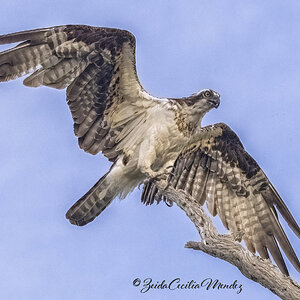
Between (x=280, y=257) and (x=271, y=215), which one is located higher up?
(x=271, y=215)

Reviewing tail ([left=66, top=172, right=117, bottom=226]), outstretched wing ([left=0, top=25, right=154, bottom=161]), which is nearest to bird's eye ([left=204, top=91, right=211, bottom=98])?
outstretched wing ([left=0, top=25, right=154, bottom=161])

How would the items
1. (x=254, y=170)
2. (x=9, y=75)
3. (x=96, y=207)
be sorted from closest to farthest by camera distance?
(x=9, y=75), (x=96, y=207), (x=254, y=170)

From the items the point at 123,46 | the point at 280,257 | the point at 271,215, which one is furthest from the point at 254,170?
the point at 123,46

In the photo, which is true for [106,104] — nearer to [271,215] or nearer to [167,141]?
[167,141]

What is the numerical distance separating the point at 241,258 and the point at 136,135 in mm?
3700

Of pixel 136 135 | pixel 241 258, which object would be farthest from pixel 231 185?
pixel 241 258

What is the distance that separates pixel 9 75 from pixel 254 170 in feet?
15.3

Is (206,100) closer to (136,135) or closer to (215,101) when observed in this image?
(215,101)

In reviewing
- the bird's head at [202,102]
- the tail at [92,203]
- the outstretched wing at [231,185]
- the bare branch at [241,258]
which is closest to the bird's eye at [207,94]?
the bird's head at [202,102]

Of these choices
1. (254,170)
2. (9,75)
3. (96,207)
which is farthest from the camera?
(254,170)

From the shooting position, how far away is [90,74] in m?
10.3

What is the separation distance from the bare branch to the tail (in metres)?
2.49

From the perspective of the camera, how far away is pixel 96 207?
10.6 m

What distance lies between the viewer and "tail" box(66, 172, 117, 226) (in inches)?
410
